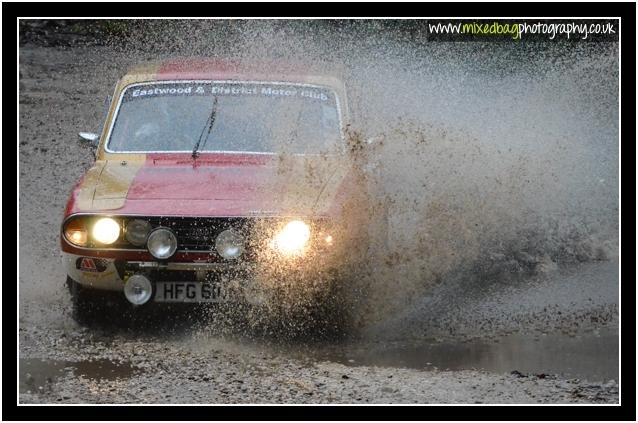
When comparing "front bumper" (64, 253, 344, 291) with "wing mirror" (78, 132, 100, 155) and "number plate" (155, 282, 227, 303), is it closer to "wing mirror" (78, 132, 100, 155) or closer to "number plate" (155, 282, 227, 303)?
"number plate" (155, 282, 227, 303)

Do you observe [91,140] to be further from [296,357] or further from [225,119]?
[296,357]

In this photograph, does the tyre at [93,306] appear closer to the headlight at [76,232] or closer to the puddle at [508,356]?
the headlight at [76,232]

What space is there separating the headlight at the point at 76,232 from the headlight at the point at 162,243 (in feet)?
1.38

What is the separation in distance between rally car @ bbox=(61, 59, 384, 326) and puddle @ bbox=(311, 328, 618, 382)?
0.48 m

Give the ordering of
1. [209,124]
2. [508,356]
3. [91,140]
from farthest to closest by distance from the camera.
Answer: [91,140] < [209,124] < [508,356]

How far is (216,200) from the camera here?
6.10 m

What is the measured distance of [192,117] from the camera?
7.24 meters

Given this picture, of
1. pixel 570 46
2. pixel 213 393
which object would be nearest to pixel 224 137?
pixel 213 393

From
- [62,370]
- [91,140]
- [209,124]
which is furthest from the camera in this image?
[91,140]

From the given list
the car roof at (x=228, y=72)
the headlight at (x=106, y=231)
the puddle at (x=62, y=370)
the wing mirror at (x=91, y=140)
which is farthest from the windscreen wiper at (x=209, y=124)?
the puddle at (x=62, y=370)

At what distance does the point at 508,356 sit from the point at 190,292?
1.98m

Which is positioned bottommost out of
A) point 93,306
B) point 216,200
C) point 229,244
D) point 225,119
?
point 93,306

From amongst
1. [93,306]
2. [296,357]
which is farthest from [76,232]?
[296,357]

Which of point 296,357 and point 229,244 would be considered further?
point 296,357
